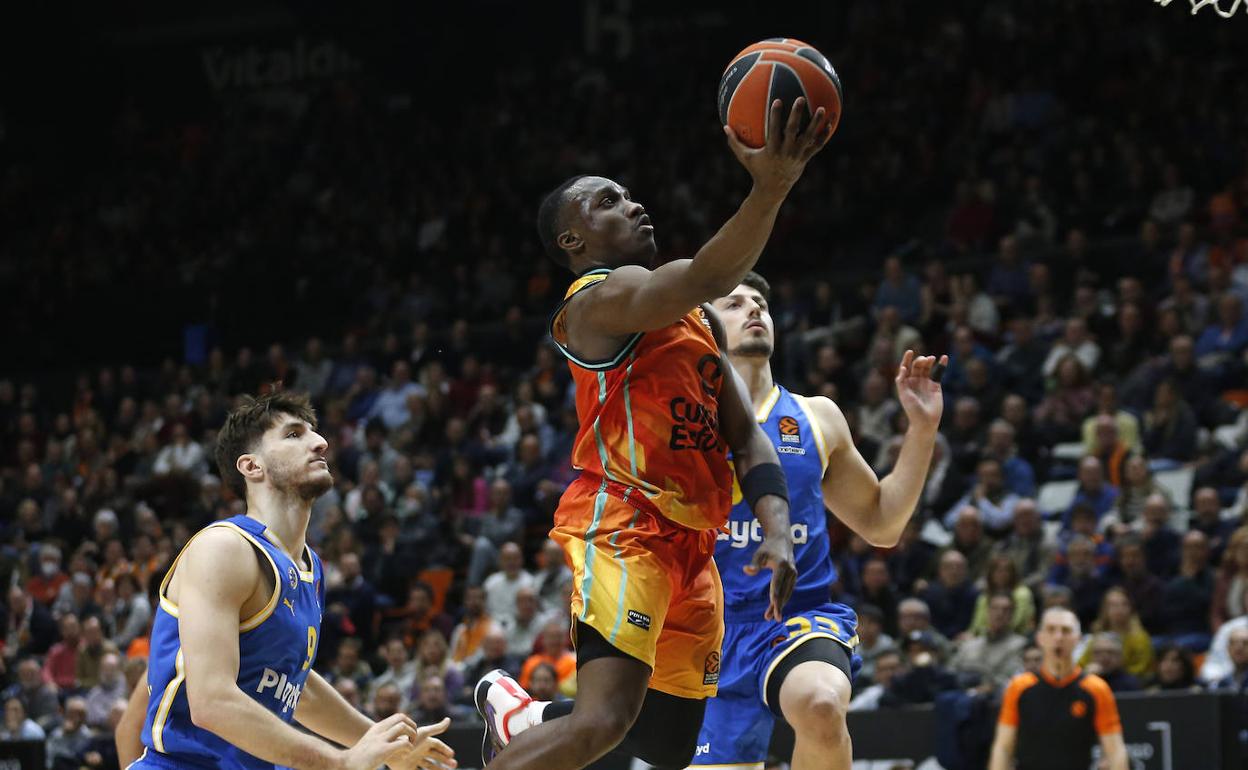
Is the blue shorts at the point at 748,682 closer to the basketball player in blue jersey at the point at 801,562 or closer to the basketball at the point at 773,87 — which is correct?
the basketball player in blue jersey at the point at 801,562

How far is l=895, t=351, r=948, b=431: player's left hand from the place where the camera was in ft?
19.3

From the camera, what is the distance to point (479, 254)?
19.9 meters

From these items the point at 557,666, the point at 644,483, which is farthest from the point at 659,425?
the point at 557,666

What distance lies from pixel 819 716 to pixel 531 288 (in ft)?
44.4

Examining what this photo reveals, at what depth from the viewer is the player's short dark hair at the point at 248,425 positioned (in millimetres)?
5137

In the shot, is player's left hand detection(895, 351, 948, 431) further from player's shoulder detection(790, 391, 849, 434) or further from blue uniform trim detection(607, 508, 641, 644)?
blue uniform trim detection(607, 508, 641, 644)

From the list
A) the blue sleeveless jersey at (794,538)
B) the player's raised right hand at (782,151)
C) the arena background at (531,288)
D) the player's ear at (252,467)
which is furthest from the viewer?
→ the arena background at (531,288)

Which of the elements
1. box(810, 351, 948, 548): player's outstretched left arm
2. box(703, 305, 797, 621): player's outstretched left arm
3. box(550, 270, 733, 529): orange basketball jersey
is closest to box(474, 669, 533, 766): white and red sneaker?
box(550, 270, 733, 529): orange basketball jersey

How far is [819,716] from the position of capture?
5.48 metres

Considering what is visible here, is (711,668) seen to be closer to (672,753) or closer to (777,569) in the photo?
(672,753)

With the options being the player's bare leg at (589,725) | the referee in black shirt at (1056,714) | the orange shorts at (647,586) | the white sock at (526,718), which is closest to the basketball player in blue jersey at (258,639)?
the player's bare leg at (589,725)

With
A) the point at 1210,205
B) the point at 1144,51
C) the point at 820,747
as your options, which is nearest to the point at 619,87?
the point at 1144,51

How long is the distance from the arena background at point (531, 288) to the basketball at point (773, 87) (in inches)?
236

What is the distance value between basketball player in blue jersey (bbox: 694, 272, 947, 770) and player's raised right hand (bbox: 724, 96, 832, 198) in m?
1.68
